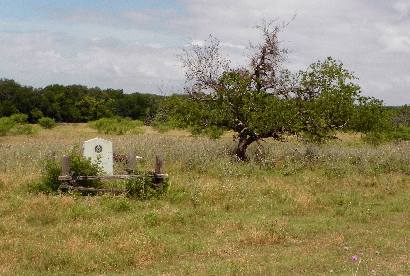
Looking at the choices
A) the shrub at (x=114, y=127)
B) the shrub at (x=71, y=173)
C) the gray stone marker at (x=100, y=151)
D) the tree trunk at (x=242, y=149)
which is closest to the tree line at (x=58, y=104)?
the shrub at (x=114, y=127)

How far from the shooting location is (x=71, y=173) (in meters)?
12.7

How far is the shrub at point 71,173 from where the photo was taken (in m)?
12.9

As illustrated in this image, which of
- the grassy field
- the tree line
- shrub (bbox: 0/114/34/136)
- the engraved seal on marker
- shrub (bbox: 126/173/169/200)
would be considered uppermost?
the tree line

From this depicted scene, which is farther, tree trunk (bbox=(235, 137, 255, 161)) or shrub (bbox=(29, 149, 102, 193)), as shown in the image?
tree trunk (bbox=(235, 137, 255, 161))

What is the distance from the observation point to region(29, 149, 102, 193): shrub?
1288 cm

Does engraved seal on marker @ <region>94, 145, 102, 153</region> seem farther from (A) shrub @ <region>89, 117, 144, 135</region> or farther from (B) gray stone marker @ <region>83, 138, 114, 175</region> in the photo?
(A) shrub @ <region>89, 117, 144, 135</region>

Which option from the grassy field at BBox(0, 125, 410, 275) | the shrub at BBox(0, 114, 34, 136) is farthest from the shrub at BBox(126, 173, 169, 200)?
the shrub at BBox(0, 114, 34, 136)

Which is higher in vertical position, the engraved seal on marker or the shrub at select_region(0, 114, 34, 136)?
the engraved seal on marker

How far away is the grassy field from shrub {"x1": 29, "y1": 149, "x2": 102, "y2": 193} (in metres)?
0.43

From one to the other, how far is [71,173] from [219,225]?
4.41m

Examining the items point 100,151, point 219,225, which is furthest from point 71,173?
point 219,225

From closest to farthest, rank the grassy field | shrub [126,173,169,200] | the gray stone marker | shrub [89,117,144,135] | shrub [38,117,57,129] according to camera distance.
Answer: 1. the grassy field
2. shrub [126,173,169,200]
3. the gray stone marker
4. shrub [89,117,144,135]
5. shrub [38,117,57,129]

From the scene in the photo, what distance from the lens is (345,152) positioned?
69.6 ft

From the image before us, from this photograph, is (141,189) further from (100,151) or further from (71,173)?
(100,151)
